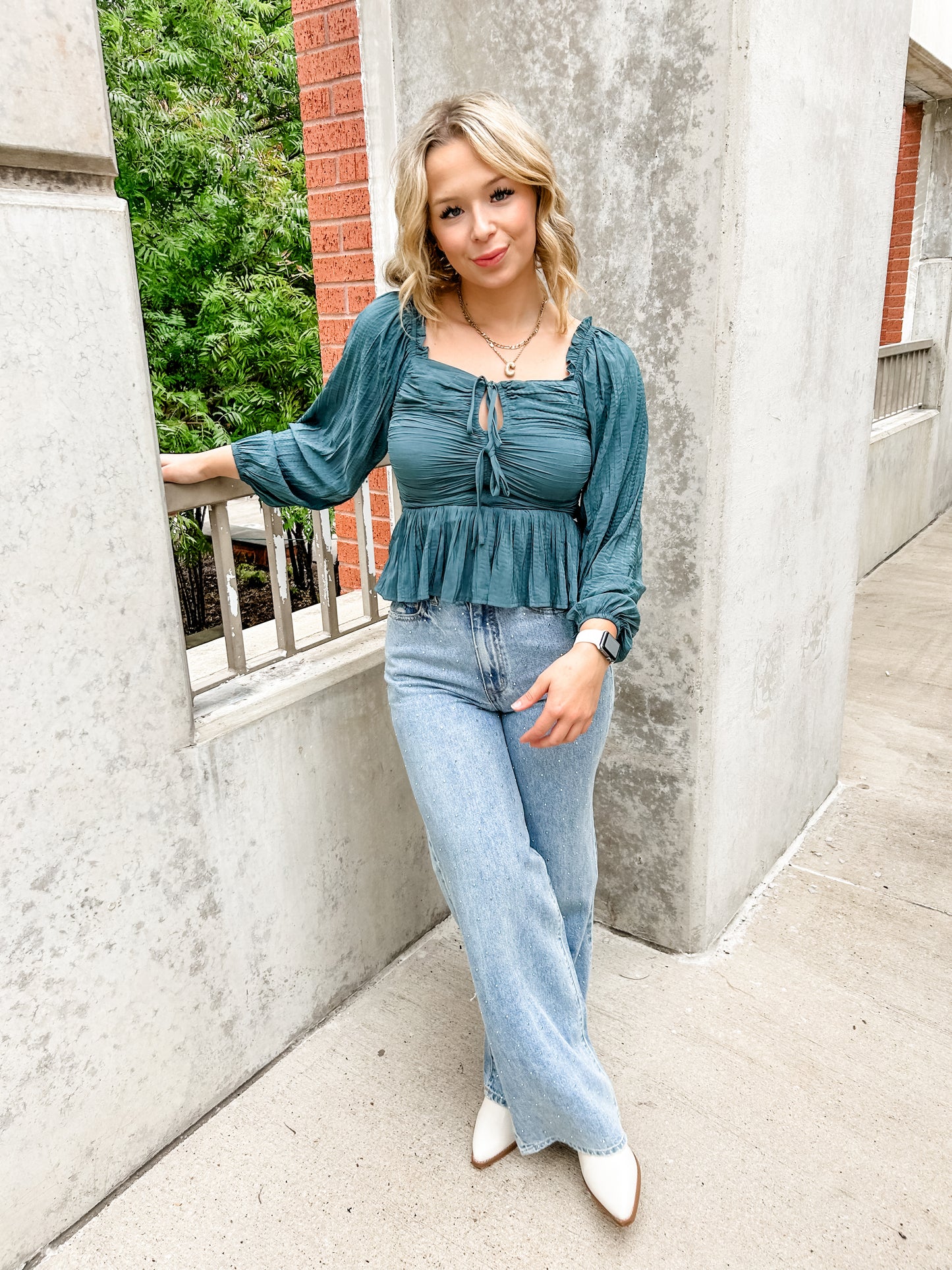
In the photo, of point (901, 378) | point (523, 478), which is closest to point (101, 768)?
point (523, 478)

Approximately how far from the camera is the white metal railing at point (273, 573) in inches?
90.2

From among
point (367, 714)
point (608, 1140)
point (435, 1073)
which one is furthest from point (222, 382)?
point (608, 1140)

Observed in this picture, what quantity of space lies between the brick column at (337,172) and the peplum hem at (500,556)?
1.15m

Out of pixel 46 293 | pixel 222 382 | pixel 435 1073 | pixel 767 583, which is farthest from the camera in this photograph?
pixel 222 382

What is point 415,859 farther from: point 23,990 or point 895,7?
point 895,7

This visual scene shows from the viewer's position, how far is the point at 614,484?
198cm

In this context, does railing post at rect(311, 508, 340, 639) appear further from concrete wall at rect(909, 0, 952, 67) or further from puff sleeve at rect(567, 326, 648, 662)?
concrete wall at rect(909, 0, 952, 67)

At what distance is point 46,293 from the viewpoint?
5.90ft

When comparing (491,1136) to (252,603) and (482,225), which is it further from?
(252,603)

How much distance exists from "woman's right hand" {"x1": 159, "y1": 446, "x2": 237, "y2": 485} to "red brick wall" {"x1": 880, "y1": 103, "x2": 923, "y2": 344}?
7.35 m

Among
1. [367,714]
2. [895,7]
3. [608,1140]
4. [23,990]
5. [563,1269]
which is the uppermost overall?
[895,7]

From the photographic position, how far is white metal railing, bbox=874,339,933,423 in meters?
7.30

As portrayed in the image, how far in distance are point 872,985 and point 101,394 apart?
2.61 m

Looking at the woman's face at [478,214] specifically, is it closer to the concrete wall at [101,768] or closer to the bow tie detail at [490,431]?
the bow tie detail at [490,431]
